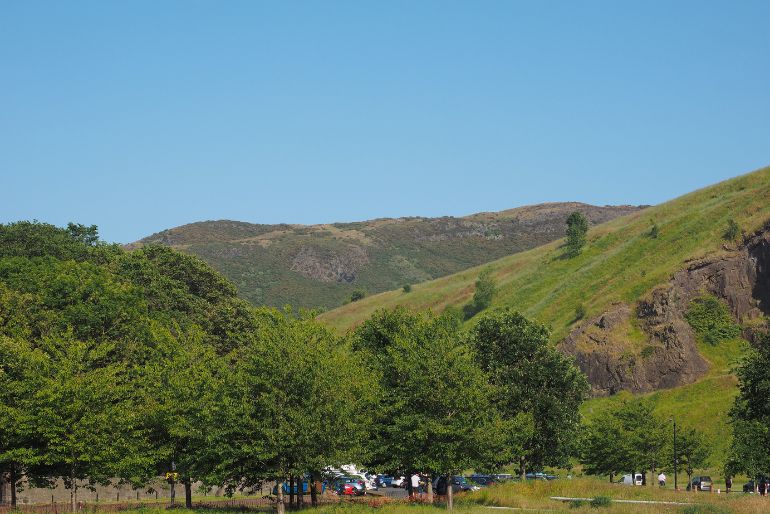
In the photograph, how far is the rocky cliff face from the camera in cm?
10956

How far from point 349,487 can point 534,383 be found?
14911 millimetres

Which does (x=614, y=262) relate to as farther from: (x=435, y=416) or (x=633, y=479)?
(x=435, y=416)

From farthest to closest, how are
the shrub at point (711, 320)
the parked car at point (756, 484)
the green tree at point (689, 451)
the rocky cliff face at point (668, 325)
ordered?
the shrub at point (711, 320), the rocky cliff face at point (668, 325), the green tree at point (689, 451), the parked car at point (756, 484)

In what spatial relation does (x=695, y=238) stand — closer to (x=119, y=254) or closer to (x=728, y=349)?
(x=728, y=349)

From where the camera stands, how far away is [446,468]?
4897 centimetres

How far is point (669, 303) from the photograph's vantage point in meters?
116

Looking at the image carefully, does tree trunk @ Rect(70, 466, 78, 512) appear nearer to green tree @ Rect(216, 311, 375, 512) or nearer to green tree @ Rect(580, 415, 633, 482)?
green tree @ Rect(216, 311, 375, 512)

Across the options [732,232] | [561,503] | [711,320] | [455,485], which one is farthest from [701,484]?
[732,232]

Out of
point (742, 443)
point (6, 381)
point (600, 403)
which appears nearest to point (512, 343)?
point (742, 443)

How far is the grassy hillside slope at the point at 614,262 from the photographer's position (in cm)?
12388

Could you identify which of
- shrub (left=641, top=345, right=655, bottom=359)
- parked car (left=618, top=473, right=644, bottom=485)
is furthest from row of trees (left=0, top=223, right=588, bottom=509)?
shrub (left=641, top=345, right=655, bottom=359)

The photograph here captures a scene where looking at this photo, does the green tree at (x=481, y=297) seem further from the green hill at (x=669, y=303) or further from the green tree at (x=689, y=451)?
the green tree at (x=689, y=451)

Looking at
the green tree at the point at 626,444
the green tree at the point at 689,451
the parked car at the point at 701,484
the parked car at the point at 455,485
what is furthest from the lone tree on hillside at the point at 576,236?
the parked car at the point at 455,485

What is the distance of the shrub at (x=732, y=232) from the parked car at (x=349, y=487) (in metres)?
71.7
